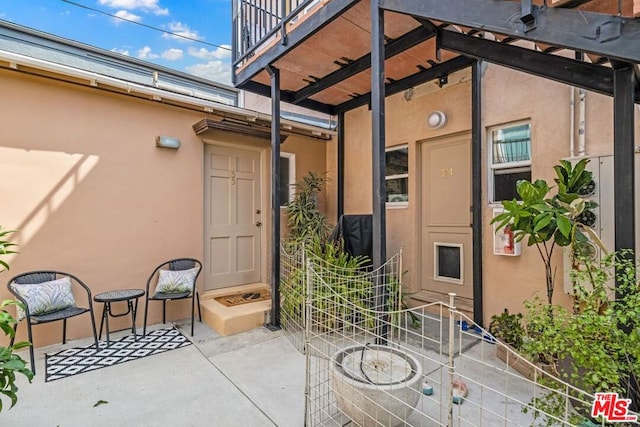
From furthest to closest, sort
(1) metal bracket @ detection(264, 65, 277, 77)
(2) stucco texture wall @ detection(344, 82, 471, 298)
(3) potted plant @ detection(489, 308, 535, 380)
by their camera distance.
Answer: (2) stucco texture wall @ detection(344, 82, 471, 298)
(1) metal bracket @ detection(264, 65, 277, 77)
(3) potted plant @ detection(489, 308, 535, 380)

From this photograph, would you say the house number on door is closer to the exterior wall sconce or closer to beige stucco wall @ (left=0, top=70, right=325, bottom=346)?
the exterior wall sconce

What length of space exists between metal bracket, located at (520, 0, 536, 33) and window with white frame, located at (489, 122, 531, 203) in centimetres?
176

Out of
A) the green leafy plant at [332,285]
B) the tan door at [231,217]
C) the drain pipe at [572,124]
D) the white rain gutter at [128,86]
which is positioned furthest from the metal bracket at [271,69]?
the drain pipe at [572,124]

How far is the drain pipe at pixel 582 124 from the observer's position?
117 inches

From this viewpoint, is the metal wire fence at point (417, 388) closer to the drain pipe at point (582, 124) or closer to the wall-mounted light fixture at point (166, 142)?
the drain pipe at point (582, 124)

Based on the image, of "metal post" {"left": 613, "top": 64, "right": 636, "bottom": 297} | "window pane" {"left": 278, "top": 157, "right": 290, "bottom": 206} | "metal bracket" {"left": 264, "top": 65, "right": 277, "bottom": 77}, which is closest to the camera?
"metal post" {"left": 613, "top": 64, "right": 636, "bottom": 297}

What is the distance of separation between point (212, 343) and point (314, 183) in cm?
278

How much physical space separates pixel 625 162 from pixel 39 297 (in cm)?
473

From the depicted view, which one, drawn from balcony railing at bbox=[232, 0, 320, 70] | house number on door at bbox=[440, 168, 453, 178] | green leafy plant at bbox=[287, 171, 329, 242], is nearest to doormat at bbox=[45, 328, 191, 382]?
green leafy plant at bbox=[287, 171, 329, 242]

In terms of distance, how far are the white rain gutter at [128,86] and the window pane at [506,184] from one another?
9.49 feet

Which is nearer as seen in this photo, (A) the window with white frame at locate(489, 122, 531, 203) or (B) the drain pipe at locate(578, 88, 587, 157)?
(B) the drain pipe at locate(578, 88, 587, 157)

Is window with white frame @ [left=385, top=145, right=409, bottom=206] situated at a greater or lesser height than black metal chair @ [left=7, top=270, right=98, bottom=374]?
greater

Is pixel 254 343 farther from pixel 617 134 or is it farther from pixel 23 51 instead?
pixel 23 51

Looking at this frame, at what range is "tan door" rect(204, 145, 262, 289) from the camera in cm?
460
